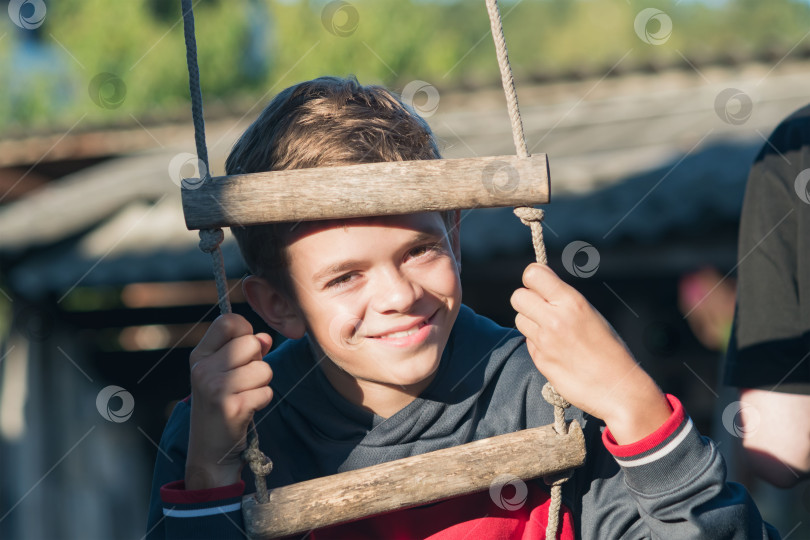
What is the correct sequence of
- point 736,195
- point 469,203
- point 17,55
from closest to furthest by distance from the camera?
point 469,203
point 736,195
point 17,55

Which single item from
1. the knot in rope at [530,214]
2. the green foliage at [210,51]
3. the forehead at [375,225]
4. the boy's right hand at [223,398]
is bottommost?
the boy's right hand at [223,398]

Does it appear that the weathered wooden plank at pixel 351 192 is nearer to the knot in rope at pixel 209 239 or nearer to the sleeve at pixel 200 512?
the knot in rope at pixel 209 239

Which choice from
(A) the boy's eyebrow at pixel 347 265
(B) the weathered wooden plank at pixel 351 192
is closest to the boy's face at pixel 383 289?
(A) the boy's eyebrow at pixel 347 265

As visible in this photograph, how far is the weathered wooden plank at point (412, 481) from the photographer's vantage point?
133 cm

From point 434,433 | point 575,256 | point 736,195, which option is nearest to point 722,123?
point 575,256

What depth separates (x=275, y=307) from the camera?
1689 millimetres

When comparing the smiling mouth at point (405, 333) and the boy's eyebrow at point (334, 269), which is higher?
the boy's eyebrow at point (334, 269)

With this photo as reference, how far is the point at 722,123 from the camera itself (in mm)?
5914

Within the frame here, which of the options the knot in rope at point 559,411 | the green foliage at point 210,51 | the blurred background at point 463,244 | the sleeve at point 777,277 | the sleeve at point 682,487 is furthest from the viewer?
the green foliage at point 210,51

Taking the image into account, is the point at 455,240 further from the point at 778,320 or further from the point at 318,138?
the point at 778,320

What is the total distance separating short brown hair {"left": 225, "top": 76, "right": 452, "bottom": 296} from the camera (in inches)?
61.8

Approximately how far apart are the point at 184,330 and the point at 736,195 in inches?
241

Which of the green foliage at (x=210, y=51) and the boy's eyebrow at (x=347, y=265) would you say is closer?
the boy's eyebrow at (x=347, y=265)

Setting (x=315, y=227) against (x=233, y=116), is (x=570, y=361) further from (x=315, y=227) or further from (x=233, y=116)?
(x=233, y=116)
